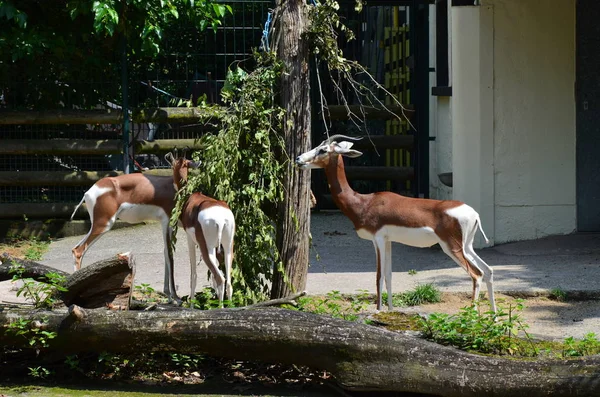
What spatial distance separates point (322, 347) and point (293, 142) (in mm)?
2284

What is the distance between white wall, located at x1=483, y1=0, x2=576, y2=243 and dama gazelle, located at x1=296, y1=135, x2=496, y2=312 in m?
3.82

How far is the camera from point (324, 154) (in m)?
7.95

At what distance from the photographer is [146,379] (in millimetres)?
6582

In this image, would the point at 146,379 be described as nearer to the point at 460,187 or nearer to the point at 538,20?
the point at 460,187

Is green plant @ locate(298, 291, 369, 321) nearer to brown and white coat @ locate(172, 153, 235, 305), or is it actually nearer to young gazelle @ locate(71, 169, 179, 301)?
brown and white coat @ locate(172, 153, 235, 305)

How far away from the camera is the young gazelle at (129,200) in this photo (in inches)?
369

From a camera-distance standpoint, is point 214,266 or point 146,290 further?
point 146,290

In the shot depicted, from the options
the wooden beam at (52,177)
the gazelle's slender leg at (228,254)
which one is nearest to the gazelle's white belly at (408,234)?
the gazelle's slender leg at (228,254)

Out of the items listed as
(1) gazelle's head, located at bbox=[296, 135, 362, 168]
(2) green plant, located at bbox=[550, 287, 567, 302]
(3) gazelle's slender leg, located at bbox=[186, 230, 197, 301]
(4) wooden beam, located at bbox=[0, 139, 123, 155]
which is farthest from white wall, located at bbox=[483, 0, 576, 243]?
(4) wooden beam, located at bbox=[0, 139, 123, 155]

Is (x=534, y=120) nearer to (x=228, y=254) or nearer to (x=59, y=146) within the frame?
(x=228, y=254)

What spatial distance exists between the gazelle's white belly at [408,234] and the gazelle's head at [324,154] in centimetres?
69

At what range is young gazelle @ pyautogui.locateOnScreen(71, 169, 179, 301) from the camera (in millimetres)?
9367

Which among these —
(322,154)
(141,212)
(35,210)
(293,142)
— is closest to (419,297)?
(322,154)

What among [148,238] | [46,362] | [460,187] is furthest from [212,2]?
[46,362]
